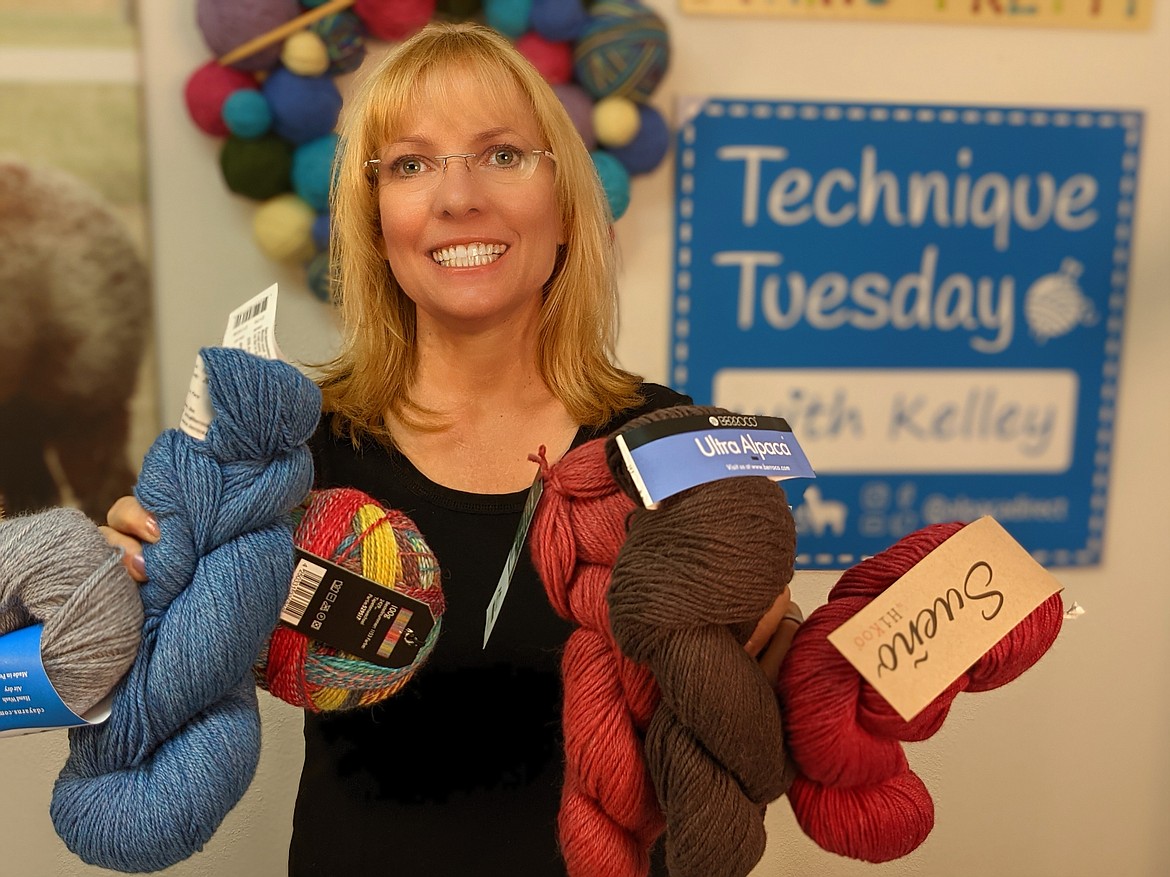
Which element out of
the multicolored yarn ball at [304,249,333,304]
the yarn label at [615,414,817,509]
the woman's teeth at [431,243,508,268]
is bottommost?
the yarn label at [615,414,817,509]

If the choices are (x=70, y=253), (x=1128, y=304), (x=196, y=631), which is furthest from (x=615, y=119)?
(x=196, y=631)

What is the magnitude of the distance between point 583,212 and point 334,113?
0.62 metres

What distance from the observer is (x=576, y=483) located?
0.66 metres

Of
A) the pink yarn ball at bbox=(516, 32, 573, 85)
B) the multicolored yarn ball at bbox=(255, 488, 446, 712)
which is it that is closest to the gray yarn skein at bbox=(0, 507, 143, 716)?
the multicolored yarn ball at bbox=(255, 488, 446, 712)

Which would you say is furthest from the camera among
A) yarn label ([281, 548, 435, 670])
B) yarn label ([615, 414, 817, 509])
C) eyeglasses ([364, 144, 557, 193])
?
eyeglasses ([364, 144, 557, 193])

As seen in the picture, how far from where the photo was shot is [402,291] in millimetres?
997

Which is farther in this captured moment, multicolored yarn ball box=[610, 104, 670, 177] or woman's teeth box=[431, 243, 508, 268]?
multicolored yarn ball box=[610, 104, 670, 177]

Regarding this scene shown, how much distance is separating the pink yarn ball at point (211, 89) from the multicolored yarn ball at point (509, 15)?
35cm

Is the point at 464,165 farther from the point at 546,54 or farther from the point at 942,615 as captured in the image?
the point at 546,54

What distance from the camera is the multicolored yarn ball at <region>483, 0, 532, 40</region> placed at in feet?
4.57

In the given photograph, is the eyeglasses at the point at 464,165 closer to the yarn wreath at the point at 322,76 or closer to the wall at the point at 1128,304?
the yarn wreath at the point at 322,76

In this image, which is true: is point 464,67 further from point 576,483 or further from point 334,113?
point 334,113

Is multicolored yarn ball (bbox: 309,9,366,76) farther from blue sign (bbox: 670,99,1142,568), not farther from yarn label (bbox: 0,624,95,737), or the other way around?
yarn label (bbox: 0,624,95,737)

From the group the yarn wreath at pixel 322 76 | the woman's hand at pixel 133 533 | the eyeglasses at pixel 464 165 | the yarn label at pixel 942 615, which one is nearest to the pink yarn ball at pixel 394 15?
the yarn wreath at pixel 322 76
